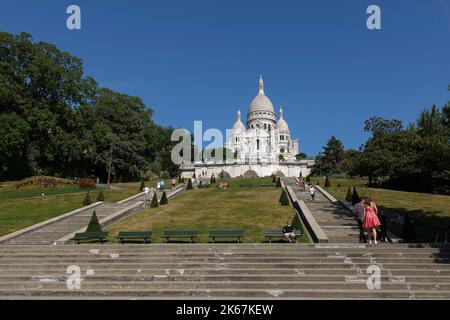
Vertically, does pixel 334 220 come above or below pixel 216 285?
above

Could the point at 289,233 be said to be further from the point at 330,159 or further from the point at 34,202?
the point at 330,159

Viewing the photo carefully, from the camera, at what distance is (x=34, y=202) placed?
2966cm

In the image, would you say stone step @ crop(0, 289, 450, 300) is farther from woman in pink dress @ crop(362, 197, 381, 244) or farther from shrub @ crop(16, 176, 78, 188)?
shrub @ crop(16, 176, 78, 188)

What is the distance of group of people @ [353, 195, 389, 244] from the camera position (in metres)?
14.3

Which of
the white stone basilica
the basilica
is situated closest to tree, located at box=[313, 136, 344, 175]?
the basilica

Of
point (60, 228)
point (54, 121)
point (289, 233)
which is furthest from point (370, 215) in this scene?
point (54, 121)

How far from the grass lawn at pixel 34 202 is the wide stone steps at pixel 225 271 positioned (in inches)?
292

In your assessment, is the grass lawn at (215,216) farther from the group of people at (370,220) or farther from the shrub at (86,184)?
the shrub at (86,184)

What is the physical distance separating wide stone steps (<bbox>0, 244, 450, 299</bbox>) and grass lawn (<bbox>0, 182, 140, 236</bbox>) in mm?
7429

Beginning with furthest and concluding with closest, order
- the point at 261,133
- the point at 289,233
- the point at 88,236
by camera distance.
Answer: the point at 261,133, the point at 88,236, the point at 289,233

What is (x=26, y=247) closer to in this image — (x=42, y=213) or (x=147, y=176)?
(x=42, y=213)

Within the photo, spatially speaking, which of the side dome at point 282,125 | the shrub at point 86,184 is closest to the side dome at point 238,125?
the side dome at point 282,125

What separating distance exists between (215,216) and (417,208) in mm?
13074

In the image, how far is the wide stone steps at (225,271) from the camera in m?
11.8
